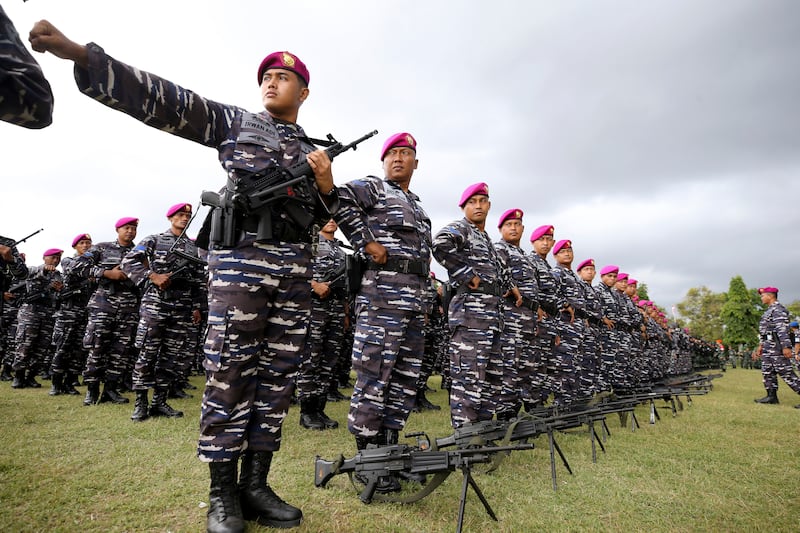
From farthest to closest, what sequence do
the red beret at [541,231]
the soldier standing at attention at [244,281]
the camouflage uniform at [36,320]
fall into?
the camouflage uniform at [36,320], the red beret at [541,231], the soldier standing at attention at [244,281]

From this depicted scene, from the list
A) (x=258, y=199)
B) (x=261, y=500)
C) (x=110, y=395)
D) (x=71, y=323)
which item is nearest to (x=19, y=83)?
(x=258, y=199)

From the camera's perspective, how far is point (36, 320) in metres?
7.61

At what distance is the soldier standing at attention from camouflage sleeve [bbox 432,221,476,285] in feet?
6.47

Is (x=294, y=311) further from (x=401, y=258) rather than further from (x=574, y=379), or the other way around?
(x=574, y=379)

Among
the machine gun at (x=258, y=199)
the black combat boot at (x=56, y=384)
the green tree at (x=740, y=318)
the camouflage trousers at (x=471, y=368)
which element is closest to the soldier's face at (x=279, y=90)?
the machine gun at (x=258, y=199)

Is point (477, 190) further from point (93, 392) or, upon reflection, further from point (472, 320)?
point (93, 392)

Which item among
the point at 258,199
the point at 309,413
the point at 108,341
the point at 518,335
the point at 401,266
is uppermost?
the point at 258,199

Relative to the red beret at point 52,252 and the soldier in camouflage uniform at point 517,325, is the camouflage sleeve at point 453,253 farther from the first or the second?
the red beret at point 52,252

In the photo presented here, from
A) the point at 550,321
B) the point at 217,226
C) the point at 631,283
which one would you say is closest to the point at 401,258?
the point at 217,226

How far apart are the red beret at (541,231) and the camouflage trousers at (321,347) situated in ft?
11.4

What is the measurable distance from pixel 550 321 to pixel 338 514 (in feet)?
15.6

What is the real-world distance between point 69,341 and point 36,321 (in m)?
1.76

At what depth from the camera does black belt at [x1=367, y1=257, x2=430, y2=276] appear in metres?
3.32

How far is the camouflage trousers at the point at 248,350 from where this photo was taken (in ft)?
7.02
